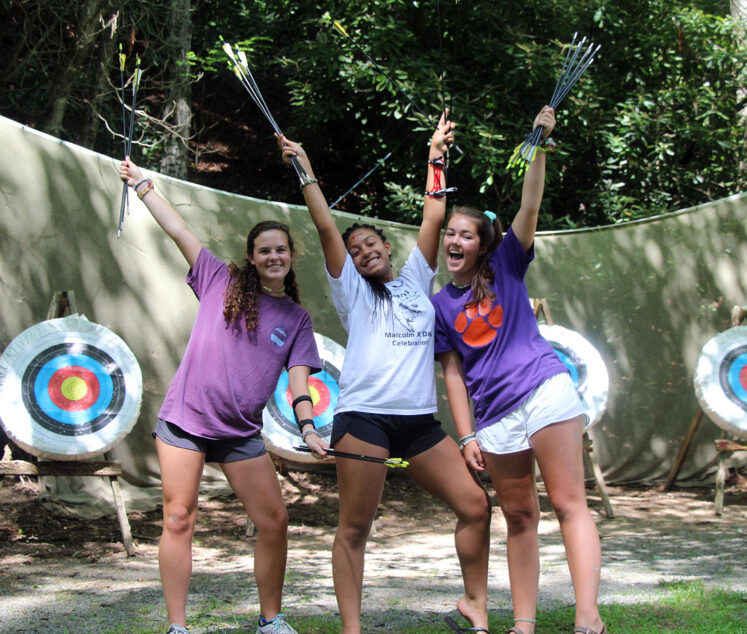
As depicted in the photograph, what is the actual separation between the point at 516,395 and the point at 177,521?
1112 mm

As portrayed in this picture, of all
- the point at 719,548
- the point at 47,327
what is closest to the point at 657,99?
the point at 719,548

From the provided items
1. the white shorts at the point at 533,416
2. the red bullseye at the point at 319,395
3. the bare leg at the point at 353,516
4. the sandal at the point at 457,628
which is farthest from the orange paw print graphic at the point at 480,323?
the red bullseye at the point at 319,395

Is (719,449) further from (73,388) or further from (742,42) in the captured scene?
(742,42)

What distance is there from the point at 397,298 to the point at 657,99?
19.5 feet

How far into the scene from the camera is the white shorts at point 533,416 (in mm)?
2535

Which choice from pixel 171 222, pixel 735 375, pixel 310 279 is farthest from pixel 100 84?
pixel 735 375

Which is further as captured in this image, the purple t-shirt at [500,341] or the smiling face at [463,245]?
the smiling face at [463,245]

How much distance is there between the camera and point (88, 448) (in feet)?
13.6

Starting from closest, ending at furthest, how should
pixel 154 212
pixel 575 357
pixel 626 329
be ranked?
pixel 154 212 → pixel 575 357 → pixel 626 329

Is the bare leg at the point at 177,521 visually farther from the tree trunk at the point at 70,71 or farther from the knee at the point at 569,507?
the tree trunk at the point at 70,71

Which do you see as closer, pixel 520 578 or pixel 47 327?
pixel 520 578

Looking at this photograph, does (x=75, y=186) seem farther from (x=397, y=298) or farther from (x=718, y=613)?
(x=718, y=613)

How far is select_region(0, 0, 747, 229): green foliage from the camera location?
276 inches

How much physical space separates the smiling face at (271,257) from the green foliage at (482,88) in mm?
4093
